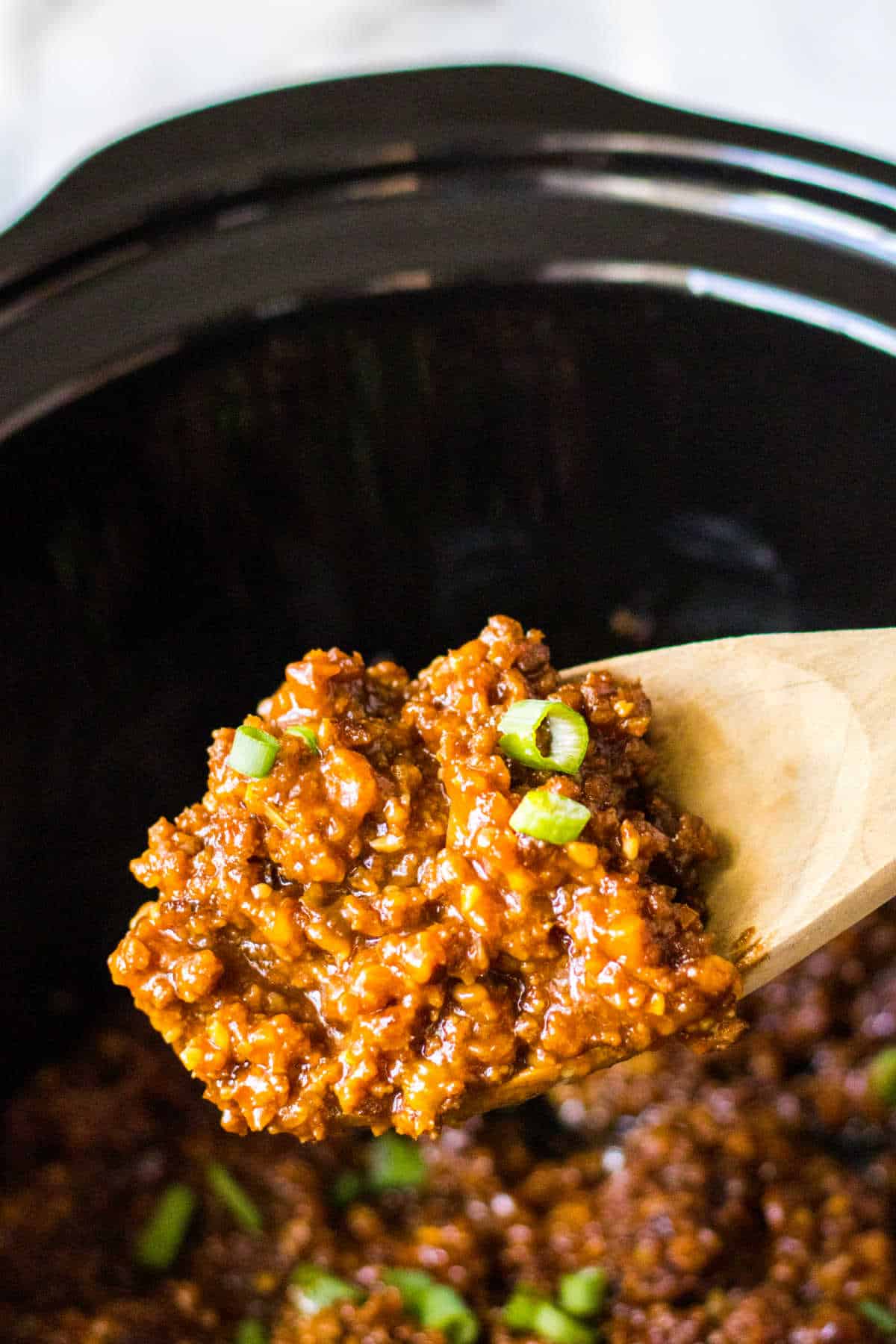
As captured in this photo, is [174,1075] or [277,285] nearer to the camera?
[277,285]

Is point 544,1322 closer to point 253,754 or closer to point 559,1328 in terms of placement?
point 559,1328

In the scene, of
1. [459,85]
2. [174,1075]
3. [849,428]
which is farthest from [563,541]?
[174,1075]

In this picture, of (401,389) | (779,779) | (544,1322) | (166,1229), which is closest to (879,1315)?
(544,1322)

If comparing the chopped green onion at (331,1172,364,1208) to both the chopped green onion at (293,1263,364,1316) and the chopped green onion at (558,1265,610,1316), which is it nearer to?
the chopped green onion at (293,1263,364,1316)

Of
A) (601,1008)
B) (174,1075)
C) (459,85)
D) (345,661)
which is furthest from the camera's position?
(174,1075)

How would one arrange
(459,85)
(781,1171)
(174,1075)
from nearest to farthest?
(459,85), (781,1171), (174,1075)

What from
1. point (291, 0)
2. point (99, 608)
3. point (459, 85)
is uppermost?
point (291, 0)

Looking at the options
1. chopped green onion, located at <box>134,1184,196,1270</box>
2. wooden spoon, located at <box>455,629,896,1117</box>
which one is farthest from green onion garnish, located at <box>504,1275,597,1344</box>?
wooden spoon, located at <box>455,629,896,1117</box>

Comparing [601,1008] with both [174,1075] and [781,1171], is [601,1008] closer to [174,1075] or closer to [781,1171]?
[781,1171]

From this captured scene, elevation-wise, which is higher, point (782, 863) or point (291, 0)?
point (291, 0)
